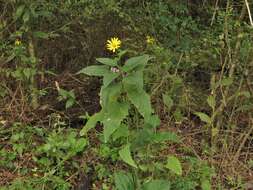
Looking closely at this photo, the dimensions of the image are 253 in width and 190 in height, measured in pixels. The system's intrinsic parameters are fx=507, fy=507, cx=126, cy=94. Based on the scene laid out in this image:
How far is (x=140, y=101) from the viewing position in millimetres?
2795

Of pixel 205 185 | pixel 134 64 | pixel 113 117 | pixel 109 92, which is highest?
pixel 134 64

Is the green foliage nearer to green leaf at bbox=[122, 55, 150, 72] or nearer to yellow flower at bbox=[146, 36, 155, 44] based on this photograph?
green leaf at bbox=[122, 55, 150, 72]

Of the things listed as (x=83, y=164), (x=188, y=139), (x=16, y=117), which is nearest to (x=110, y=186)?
(x=83, y=164)

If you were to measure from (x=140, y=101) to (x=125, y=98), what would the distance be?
0.14m

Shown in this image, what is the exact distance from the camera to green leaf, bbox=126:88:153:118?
2.78 metres

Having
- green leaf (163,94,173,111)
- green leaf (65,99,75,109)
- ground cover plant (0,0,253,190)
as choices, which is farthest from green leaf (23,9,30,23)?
green leaf (163,94,173,111)

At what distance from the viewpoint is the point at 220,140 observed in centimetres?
382

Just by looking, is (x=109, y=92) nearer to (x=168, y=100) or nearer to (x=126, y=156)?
(x=126, y=156)

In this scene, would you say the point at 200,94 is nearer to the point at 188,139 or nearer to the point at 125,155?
the point at 188,139

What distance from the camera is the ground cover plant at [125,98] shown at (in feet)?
10.4

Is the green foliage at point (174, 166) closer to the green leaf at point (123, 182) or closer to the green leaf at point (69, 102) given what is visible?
the green leaf at point (123, 182)

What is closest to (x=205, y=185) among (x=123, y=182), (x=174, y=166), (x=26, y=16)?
(x=174, y=166)

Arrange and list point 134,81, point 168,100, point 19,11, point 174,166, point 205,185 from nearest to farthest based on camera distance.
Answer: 1. point 134,81
2. point 174,166
3. point 205,185
4. point 168,100
5. point 19,11

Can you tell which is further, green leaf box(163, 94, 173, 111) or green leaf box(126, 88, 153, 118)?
green leaf box(163, 94, 173, 111)
